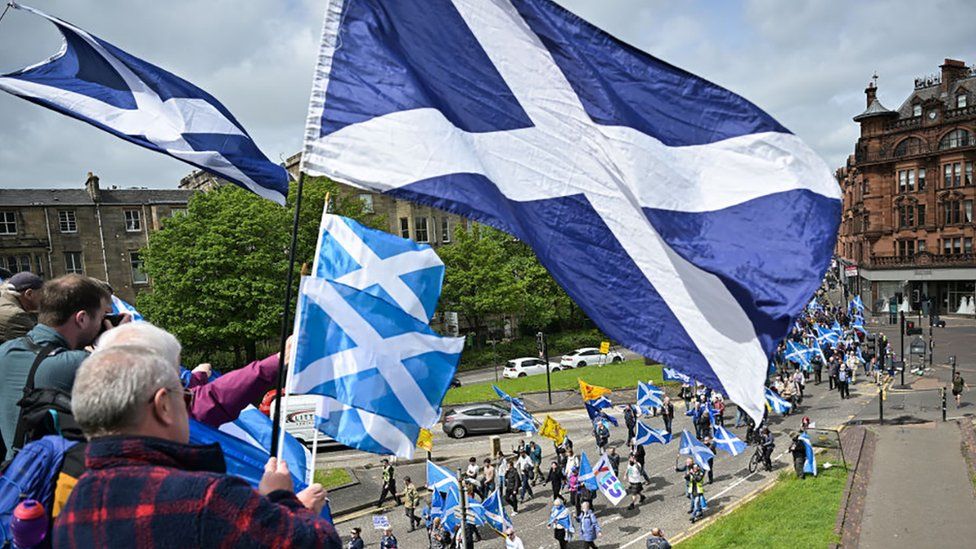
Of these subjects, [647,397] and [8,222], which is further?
[8,222]

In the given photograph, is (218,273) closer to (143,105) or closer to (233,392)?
(143,105)

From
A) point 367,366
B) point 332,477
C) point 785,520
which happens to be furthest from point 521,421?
point 367,366

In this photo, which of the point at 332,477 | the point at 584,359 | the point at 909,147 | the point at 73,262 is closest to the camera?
the point at 332,477

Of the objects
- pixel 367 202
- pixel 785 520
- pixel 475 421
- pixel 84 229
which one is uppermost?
pixel 367 202

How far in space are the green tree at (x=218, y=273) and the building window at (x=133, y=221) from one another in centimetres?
1304

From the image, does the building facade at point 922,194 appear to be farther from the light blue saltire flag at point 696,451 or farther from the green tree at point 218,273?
the green tree at point 218,273

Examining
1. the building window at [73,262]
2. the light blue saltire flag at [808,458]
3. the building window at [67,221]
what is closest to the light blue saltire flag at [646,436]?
the light blue saltire flag at [808,458]

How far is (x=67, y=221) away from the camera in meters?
49.6

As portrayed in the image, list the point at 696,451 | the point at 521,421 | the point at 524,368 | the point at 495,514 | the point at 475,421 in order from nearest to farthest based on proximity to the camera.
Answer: the point at 495,514 → the point at 696,451 → the point at 521,421 → the point at 475,421 → the point at 524,368

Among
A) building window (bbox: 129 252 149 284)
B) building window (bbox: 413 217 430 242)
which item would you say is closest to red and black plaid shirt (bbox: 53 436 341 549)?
building window (bbox: 129 252 149 284)

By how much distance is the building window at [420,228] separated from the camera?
5894cm

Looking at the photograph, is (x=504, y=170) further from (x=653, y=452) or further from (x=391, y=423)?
(x=653, y=452)

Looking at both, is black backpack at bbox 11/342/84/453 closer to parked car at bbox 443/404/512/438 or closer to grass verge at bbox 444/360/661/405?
parked car at bbox 443/404/512/438

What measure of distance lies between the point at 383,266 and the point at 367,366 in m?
1.23
